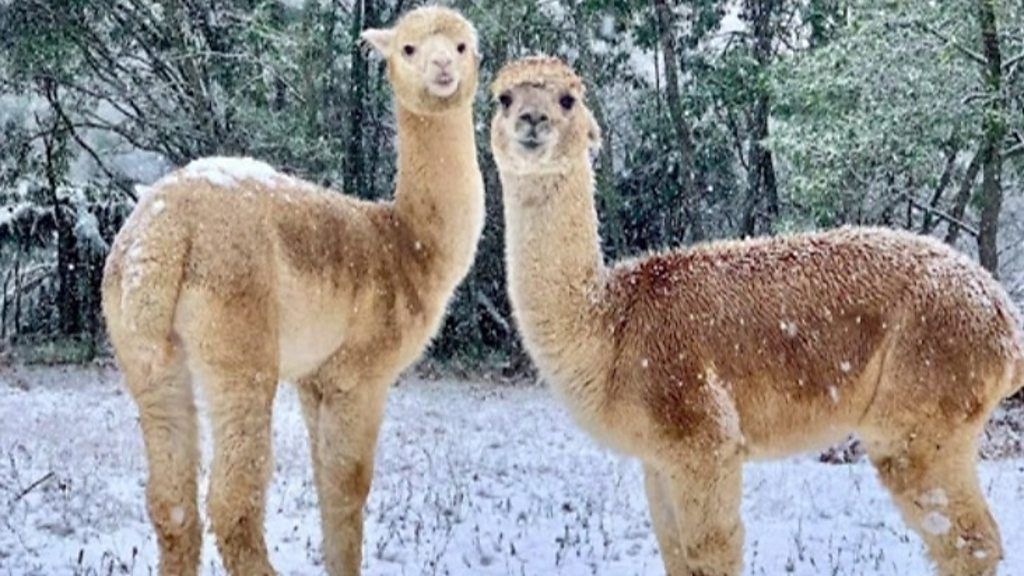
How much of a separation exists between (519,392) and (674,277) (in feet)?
41.3

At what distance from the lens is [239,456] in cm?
560

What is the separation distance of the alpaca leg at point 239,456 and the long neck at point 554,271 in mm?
1124

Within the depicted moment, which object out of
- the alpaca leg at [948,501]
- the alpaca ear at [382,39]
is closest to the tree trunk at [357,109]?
the alpaca ear at [382,39]

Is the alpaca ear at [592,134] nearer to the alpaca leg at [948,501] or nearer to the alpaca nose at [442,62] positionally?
the alpaca nose at [442,62]

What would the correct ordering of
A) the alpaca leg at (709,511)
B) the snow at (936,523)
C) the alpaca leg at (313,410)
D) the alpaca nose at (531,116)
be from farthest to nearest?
the alpaca leg at (313,410) < the snow at (936,523) < the alpaca nose at (531,116) < the alpaca leg at (709,511)

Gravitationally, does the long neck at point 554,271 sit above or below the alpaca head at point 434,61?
below

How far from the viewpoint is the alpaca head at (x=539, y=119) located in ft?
18.1

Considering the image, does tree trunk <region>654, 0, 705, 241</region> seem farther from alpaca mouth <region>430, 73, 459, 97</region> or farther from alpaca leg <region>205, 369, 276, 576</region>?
alpaca leg <region>205, 369, 276, 576</region>

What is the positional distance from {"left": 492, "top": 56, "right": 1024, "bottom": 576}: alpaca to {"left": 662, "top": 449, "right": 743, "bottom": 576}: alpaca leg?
0.21 ft

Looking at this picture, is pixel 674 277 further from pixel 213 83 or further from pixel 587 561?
pixel 213 83

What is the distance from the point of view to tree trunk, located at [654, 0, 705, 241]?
20672mm

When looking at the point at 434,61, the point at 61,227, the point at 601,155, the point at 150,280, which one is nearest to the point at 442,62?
the point at 434,61

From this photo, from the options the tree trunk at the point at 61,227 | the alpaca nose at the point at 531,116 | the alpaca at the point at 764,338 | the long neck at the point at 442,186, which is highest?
the alpaca nose at the point at 531,116

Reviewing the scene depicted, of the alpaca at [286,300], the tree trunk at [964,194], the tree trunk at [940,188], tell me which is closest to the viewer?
the alpaca at [286,300]
